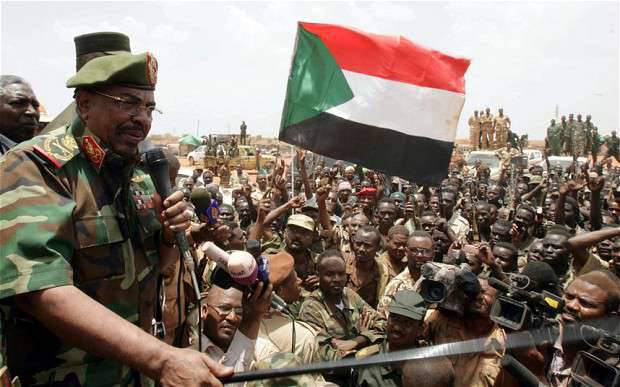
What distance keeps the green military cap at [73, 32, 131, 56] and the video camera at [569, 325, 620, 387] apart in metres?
2.25

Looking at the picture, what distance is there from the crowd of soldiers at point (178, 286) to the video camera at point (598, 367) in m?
→ 0.03

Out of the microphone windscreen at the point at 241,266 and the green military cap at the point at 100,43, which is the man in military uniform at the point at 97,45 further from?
the microphone windscreen at the point at 241,266

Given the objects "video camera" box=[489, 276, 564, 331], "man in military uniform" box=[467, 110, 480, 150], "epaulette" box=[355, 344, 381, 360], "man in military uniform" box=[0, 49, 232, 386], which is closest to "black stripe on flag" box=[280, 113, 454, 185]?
"epaulette" box=[355, 344, 381, 360]

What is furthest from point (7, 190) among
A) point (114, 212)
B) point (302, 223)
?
point (302, 223)

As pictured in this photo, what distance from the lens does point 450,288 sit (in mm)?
3494

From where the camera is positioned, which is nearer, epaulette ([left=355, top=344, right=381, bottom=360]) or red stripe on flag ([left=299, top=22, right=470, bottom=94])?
epaulette ([left=355, top=344, right=381, bottom=360])

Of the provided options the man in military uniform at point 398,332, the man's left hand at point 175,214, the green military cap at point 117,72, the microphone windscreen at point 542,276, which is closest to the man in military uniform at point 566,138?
the microphone windscreen at point 542,276

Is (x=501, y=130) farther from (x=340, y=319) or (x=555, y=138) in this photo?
(x=340, y=319)

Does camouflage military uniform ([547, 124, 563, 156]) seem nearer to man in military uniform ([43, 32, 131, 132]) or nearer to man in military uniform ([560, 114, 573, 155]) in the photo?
man in military uniform ([560, 114, 573, 155])

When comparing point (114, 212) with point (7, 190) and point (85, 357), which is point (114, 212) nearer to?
point (7, 190)

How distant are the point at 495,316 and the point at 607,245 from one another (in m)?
3.63

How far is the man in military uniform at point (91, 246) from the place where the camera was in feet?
4.63

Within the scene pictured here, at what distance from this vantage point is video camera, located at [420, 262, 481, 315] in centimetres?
346

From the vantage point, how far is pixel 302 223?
514cm
